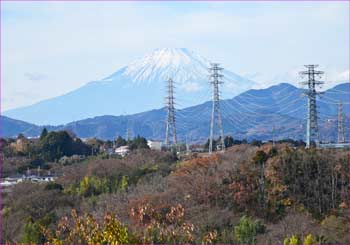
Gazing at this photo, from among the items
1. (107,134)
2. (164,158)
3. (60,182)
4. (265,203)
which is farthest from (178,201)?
(107,134)

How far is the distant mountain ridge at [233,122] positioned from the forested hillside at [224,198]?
119ft

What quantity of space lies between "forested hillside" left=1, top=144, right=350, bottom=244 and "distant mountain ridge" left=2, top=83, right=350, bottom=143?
36.3 metres

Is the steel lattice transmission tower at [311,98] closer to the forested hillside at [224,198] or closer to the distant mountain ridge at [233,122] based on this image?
the forested hillside at [224,198]

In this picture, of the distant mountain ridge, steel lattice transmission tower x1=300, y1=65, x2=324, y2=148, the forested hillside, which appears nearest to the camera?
the forested hillside

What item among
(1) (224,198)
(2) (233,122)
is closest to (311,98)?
(1) (224,198)

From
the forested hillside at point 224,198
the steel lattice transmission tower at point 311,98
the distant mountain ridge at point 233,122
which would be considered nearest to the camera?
the forested hillside at point 224,198

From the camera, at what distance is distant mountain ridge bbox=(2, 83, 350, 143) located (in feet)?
243

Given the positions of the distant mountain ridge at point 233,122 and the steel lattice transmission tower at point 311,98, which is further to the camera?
the distant mountain ridge at point 233,122

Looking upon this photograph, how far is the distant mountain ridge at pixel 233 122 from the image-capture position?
74188mm

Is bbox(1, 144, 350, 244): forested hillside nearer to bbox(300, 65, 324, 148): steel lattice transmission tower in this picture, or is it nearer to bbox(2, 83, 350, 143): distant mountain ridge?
bbox(300, 65, 324, 148): steel lattice transmission tower

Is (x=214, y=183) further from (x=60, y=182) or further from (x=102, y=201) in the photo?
(x=60, y=182)

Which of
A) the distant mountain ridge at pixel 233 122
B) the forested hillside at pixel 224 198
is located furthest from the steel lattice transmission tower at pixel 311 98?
the distant mountain ridge at pixel 233 122

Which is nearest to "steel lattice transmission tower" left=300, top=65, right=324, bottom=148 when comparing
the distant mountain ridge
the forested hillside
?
the forested hillside

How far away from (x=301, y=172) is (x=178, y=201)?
12.8ft
